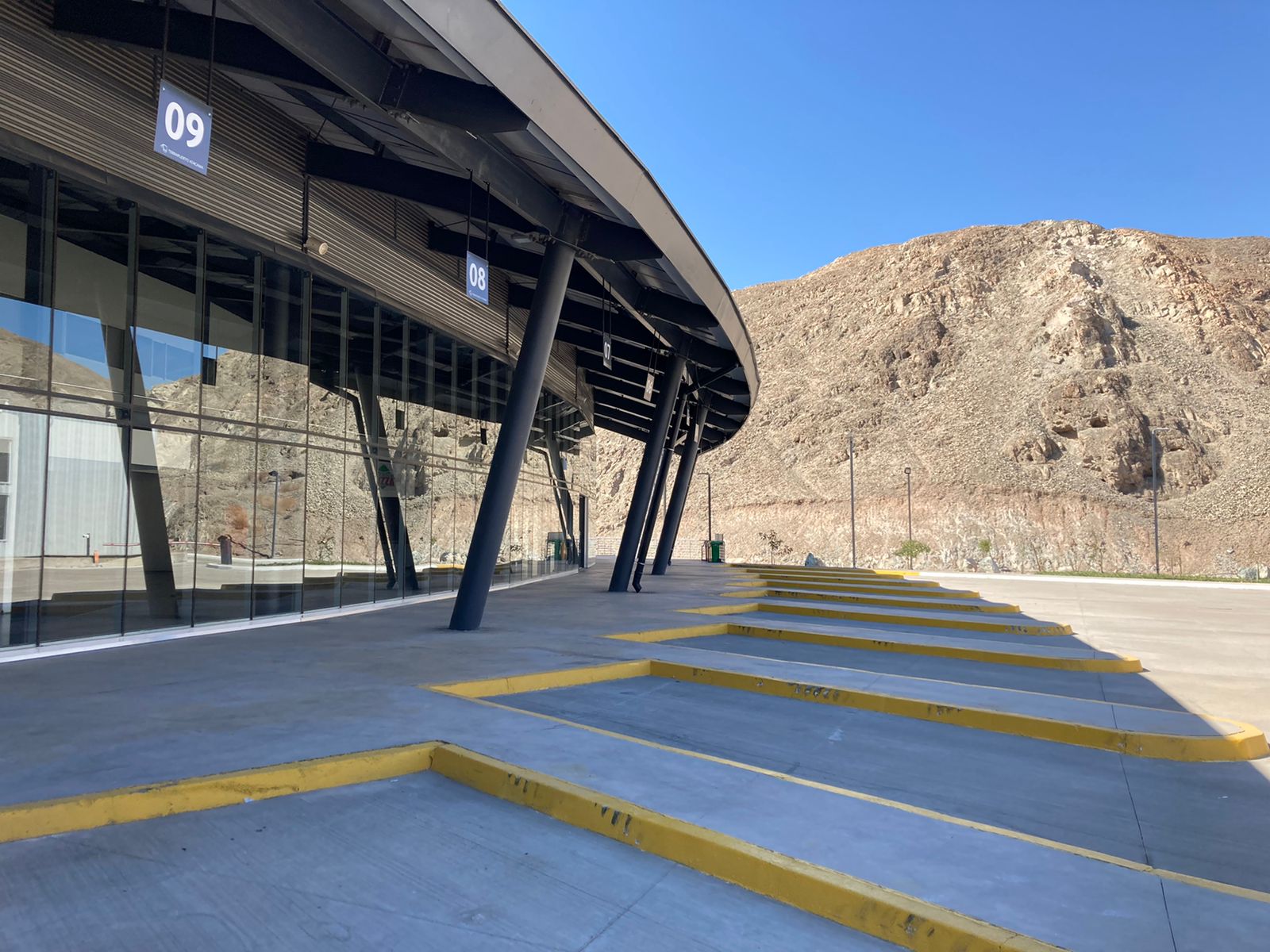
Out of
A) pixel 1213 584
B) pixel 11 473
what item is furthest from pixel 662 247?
pixel 1213 584

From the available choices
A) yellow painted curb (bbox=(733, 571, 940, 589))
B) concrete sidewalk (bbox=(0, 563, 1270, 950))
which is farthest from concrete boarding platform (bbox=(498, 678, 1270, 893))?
yellow painted curb (bbox=(733, 571, 940, 589))

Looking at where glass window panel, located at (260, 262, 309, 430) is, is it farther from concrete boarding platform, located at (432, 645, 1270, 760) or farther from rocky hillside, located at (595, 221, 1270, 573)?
rocky hillside, located at (595, 221, 1270, 573)

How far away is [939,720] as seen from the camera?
7090mm

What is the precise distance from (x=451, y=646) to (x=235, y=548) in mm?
4553

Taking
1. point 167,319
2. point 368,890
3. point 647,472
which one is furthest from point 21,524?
point 647,472

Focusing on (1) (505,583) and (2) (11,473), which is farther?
(1) (505,583)

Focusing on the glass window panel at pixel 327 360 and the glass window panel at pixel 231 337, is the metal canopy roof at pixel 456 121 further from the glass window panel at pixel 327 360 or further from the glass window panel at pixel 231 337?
the glass window panel at pixel 327 360

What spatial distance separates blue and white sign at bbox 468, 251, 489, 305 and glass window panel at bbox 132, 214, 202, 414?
4.03 meters

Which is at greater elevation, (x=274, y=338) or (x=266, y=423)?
(x=274, y=338)

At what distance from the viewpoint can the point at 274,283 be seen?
12.9 m

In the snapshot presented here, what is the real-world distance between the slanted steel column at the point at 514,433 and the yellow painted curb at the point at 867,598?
8074mm

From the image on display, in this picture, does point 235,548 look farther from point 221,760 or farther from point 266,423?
point 221,760

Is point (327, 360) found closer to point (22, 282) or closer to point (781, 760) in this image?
point (22, 282)

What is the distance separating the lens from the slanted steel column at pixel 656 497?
21.7 metres
